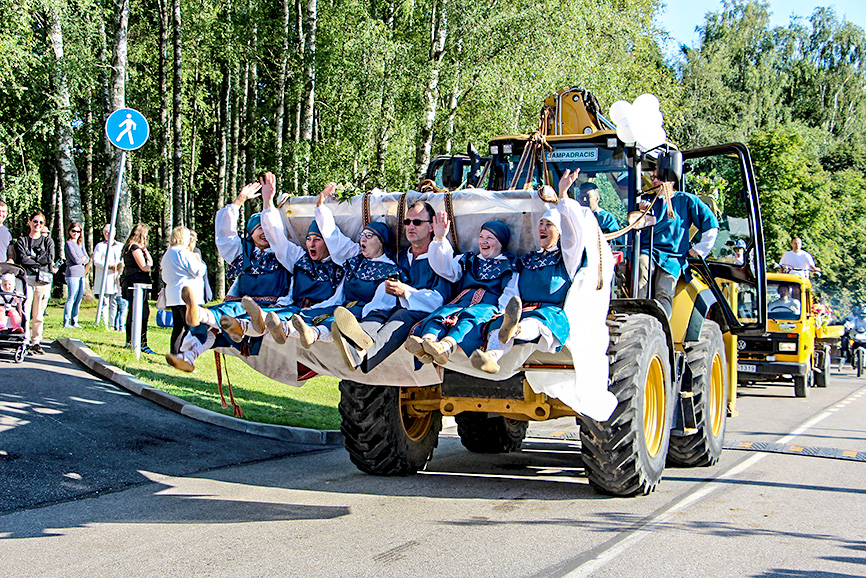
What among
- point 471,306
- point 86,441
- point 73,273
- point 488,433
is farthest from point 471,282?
point 73,273

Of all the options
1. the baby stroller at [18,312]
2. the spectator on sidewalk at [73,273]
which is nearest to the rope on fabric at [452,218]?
the baby stroller at [18,312]

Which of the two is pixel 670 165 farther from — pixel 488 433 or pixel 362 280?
pixel 488 433

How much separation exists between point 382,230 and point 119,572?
125 inches

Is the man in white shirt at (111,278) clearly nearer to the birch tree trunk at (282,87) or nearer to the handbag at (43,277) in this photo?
the handbag at (43,277)

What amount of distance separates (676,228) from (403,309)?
3.36m

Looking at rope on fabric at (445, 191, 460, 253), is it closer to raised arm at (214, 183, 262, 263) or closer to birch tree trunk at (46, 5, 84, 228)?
raised arm at (214, 183, 262, 263)

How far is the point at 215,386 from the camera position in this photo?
11.1 metres

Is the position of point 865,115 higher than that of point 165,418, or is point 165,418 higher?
point 865,115

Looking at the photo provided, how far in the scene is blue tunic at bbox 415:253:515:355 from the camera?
18.4 ft

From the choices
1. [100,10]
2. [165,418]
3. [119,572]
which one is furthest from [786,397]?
[100,10]

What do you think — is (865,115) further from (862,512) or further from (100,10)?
(862,512)

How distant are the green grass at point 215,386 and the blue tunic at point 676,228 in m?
4.31

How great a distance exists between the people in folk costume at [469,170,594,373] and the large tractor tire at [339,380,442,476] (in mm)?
1878

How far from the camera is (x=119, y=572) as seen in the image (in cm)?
471
